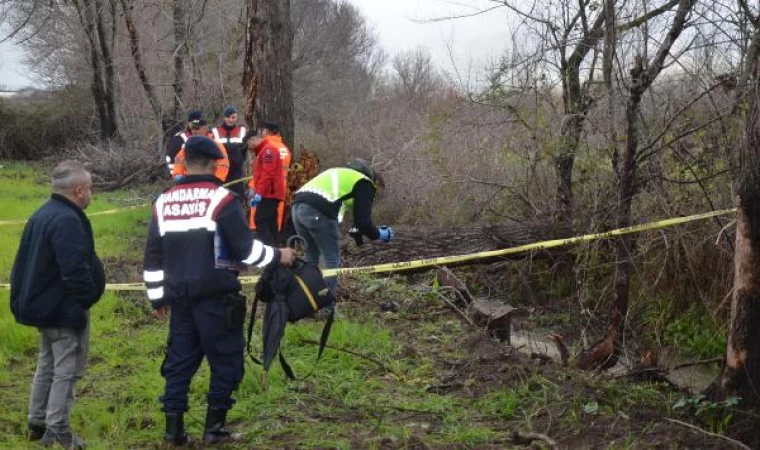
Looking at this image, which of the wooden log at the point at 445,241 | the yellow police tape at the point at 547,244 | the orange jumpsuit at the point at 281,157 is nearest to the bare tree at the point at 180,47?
the orange jumpsuit at the point at 281,157

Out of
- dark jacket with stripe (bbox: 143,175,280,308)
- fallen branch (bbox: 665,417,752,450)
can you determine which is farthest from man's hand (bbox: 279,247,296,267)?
fallen branch (bbox: 665,417,752,450)

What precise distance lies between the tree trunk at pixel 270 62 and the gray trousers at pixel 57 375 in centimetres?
695

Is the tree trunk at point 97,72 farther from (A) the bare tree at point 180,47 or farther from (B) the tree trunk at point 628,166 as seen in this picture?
(B) the tree trunk at point 628,166

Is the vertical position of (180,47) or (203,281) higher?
(180,47)

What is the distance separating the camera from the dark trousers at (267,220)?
1085 centimetres

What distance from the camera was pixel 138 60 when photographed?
2159 centimetres

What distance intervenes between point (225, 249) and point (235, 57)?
594 inches

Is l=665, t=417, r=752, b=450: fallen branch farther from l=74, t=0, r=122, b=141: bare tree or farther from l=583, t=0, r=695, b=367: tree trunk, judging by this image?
l=74, t=0, r=122, b=141: bare tree

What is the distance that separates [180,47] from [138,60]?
73.6 inches

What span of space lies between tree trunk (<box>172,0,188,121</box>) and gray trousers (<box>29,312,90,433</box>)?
628 inches

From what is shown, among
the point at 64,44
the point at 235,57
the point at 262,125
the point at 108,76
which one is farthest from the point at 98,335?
the point at 64,44

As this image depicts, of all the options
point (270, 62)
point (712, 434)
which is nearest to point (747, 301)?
point (712, 434)

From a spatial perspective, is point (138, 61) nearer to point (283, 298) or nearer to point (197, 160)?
point (283, 298)

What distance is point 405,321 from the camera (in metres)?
8.12
